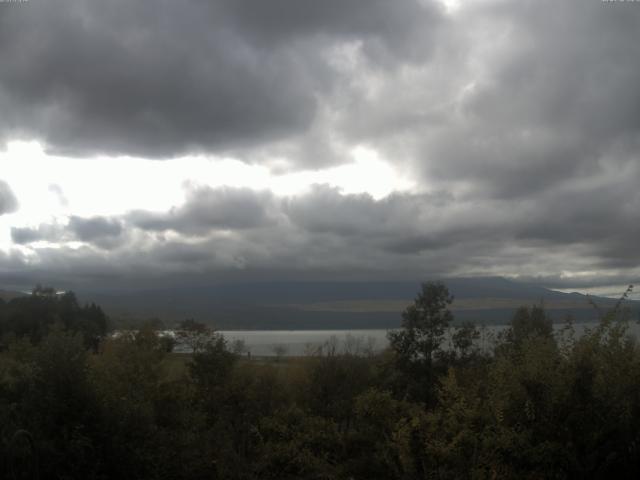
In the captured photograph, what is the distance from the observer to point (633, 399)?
12820 millimetres

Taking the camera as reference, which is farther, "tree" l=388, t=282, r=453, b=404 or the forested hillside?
"tree" l=388, t=282, r=453, b=404

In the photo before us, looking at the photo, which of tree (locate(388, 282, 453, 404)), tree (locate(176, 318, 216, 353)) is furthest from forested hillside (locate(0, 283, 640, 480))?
tree (locate(176, 318, 216, 353))

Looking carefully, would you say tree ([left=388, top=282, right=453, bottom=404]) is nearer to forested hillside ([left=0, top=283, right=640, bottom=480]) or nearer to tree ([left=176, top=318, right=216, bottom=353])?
forested hillside ([left=0, top=283, right=640, bottom=480])

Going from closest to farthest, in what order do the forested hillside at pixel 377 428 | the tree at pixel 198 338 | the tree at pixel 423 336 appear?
the forested hillside at pixel 377 428 < the tree at pixel 423 336 < the tree at pixel 198 338

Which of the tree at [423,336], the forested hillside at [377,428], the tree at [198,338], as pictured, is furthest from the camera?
the tree at [198,338]

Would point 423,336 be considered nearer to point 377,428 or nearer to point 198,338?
point 377,428

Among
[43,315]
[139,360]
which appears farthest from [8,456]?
[43,315]

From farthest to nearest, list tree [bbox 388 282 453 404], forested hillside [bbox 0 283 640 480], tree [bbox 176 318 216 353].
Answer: tree [bbox 176 318 216 353]
tree [bbox 388 282 453 404]
forested hillside [bbox 0 283 640 480]

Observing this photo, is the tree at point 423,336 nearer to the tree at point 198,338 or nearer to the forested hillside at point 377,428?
the forested hillside at point 377,428

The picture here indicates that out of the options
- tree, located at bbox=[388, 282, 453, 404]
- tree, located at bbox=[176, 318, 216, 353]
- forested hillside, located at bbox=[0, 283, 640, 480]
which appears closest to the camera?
forested hillside, located at bbox=[0, 283, 640, 480]

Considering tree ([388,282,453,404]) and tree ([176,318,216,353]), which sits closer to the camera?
tree ([388,282,453,404])

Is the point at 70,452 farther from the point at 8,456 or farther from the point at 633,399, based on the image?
the point at 633,399

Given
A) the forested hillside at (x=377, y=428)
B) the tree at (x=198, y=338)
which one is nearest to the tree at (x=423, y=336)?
the forested hillside at (x=377, y=428)

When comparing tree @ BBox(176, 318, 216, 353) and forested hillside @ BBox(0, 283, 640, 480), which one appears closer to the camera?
forested hillside @ BBox(0, 283, 640, 480)
